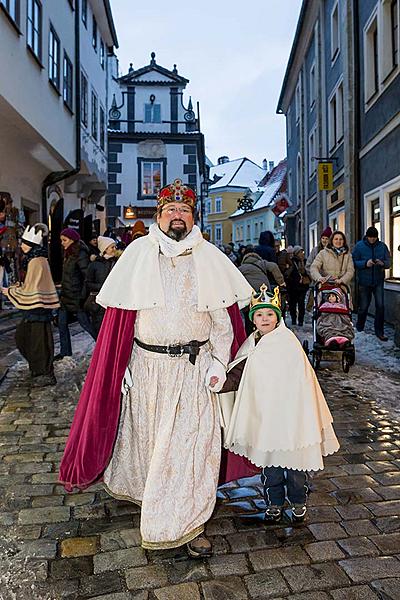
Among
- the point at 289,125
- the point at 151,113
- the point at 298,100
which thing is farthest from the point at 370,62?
the point at 151,113

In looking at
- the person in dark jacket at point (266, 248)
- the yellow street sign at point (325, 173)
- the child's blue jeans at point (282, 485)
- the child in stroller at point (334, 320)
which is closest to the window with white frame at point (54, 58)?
the person in dark jacket at point (266, 248)

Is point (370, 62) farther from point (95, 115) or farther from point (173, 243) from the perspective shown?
point (173, 243)

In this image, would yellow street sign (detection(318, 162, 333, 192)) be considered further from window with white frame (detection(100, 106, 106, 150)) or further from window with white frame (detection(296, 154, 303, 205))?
window with white frame (detection(296, 154, 303, 205))

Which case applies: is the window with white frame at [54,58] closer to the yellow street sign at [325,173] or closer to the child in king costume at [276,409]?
the yellow street sign at [325,173]

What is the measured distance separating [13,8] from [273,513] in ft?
32.9

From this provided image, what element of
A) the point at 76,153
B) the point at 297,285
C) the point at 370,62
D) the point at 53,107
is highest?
the point at 370,62

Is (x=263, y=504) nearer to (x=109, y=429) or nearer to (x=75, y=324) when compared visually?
(x=109, y=429)

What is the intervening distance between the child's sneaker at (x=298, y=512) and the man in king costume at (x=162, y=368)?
0.60 meters

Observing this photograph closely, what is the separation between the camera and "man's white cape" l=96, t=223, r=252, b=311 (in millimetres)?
3176

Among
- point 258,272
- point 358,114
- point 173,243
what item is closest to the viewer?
point 173,243

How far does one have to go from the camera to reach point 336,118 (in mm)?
18625

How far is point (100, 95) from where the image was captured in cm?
2230

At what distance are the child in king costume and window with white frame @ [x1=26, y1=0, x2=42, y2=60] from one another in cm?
1012

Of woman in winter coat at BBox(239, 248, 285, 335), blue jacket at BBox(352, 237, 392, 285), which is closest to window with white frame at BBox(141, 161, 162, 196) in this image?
blue jacket at BBox(352, 237, 392, 285)
